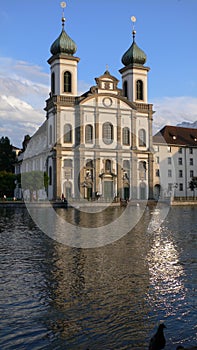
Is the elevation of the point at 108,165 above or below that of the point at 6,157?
below

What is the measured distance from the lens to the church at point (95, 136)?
212 ft

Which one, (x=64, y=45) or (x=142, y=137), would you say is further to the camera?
(x=142, y=137)

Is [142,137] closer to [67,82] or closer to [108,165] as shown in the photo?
[108,165]

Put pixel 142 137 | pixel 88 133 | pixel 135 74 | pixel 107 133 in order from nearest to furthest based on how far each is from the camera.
→ pixel 88 133 → pixel 107 133 → pixel 142 137 → pixel 135 74

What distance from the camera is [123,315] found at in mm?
7859

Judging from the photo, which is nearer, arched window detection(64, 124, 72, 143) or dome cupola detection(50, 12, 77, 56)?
arched window detection(64, 124, 72, 143)

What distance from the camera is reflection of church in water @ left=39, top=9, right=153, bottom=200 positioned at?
6462 centimetres

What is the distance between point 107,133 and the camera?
67188 mm

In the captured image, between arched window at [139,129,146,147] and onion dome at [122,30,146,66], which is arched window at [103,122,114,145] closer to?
arched window at [139,129,146,147]

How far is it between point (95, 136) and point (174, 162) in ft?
61.6

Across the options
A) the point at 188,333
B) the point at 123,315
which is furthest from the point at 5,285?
the point at 188,333

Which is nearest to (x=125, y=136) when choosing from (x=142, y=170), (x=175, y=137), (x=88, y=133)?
(x=142, y=170)

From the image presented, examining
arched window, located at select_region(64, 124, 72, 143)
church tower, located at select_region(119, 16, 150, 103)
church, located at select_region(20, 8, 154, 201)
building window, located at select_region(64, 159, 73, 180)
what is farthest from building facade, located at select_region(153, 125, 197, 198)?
arched window, located at select_region(64, 124, 72, 143)

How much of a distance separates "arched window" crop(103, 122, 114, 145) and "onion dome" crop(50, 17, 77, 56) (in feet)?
41.2
